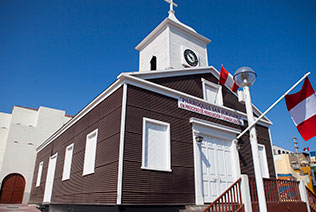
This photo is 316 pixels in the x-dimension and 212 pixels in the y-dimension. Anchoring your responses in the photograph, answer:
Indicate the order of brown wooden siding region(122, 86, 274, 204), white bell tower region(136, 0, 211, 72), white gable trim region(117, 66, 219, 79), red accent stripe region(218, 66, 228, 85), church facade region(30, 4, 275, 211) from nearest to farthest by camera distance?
brown wooden siding region(122, 86, 274, 204) → church facade region(30, 4, 275, 211) → white gable trim region(117, 66, 219, 79) → red accent stripe region(218, 66, 228, 85) → white bell tower region(136, 0, 211, 72)

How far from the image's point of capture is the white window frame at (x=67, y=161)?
12661 millimetres

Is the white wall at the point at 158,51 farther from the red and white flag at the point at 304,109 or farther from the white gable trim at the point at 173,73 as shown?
the red and white flag at the point at 304,109

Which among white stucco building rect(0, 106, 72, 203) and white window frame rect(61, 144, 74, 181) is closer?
white window frame rect(61, 144, 74, 181)

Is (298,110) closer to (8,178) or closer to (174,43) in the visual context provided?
(174,43)

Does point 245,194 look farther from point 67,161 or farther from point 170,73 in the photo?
point 67,161

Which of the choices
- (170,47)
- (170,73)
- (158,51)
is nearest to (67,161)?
(170,73)

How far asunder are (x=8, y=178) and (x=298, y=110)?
23.0m

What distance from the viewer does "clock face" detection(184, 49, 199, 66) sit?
14.6 meters

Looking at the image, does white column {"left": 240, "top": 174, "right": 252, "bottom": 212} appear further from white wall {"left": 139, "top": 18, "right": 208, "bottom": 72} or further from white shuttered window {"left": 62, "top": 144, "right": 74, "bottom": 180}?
white shuttered window {"left": 62, "top": 144, "right": 74, "bottom": 180}

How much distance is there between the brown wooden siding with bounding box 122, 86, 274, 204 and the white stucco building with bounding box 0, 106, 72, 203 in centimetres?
1798

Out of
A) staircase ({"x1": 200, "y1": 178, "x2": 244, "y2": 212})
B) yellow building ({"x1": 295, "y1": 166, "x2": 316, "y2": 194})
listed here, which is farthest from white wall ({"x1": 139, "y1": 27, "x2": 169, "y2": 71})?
yellow building ({"x1": 295, "y1": 166, "x2": 316, "y2": 194})

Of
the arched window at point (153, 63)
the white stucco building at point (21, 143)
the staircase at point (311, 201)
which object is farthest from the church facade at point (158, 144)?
the white stucco building at point (21, 143)

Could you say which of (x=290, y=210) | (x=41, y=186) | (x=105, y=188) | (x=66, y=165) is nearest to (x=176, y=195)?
(x=105, y=188)

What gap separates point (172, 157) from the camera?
916 centimetres
